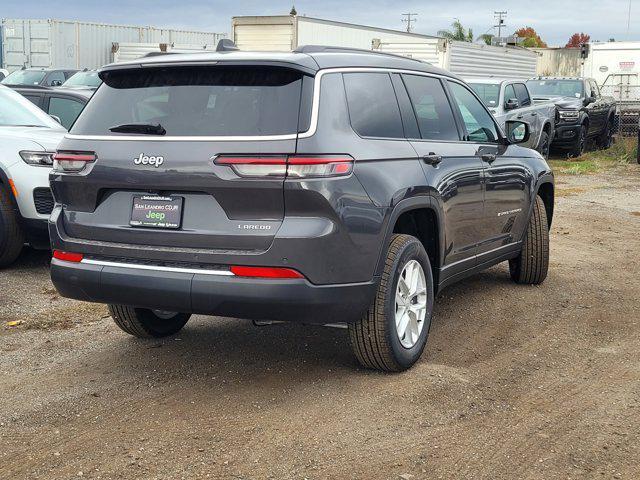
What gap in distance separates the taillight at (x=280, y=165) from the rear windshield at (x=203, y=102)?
0.15 metres

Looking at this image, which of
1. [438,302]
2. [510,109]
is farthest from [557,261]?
[510,109]

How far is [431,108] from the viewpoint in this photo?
19.8 feet

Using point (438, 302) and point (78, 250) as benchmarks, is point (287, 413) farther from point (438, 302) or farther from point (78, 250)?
point (438, 302)

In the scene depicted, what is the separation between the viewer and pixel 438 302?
7211 mm

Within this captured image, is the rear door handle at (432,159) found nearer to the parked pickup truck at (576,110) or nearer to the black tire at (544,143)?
the black tire at (544,143)

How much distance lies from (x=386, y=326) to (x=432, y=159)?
3.75 feet

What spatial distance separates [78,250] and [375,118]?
1.74 m

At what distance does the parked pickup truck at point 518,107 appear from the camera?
55.2 ft

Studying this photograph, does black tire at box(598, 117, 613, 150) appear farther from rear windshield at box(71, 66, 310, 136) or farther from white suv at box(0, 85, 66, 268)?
A: rear windshield at box(71, 66, 310, 136)

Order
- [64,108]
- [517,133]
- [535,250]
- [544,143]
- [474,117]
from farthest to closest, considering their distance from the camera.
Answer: [544,143] < [64,108] < [535,250] < [517,133] < [474,117]

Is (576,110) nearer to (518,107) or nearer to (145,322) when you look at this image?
(518,107)

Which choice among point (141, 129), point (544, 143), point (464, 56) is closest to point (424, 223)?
point (141, 129)

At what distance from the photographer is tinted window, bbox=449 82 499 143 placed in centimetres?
650

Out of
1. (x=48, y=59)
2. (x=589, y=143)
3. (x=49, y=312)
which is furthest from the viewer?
(x=48, y=59)
